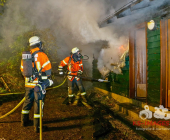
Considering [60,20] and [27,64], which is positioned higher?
[60,20]

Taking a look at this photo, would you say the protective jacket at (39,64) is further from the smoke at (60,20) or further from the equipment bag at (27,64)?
the smoke at (60,20)

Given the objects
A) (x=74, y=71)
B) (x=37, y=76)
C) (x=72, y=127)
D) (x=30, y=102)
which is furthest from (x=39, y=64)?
(x=74, y=71)

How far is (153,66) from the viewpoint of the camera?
13.7 feet

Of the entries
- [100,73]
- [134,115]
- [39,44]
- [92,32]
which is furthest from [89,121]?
[92,32]

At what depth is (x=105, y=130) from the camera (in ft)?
10.3

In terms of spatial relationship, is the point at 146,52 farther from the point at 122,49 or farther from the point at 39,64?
the point at 39,64

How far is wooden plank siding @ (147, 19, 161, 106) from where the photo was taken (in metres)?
4.01

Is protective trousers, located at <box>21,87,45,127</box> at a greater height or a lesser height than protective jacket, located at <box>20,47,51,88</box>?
lesser

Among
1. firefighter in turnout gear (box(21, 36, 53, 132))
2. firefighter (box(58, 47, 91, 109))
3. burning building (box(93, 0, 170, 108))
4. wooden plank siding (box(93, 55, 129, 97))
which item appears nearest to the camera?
firefighter in turnout gear (box(21, 36, 53, 132))

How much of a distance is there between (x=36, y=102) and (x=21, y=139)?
867 mm

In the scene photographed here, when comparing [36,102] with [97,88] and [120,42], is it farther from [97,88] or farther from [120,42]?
[97,88]

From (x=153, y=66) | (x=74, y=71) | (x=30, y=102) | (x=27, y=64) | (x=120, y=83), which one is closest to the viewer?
(x=27, y=64)

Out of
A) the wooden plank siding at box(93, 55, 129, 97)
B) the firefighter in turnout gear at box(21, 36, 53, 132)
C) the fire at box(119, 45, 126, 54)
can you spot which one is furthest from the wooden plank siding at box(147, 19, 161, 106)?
the firefighter in turnout gear at box(21, 36, 53, 132)

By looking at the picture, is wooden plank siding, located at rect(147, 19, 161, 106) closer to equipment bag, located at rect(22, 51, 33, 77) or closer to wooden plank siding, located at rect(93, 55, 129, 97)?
wooden plank siding, located at rect(93, 55, 129, 97)
